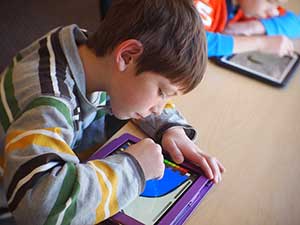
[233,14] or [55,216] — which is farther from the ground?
[233,14]

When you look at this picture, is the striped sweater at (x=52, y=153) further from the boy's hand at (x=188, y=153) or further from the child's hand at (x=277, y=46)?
the child's hand at (x=277, y=46)

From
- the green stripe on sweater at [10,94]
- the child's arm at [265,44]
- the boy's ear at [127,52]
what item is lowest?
the green stripe on sweater at [10,94]

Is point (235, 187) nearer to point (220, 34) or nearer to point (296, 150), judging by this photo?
point (296, 150)

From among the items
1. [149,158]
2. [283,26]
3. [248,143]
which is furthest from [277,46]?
[149,158]

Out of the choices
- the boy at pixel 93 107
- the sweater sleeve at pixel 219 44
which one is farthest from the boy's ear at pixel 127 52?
the sweater sleeve at pixel 219 44

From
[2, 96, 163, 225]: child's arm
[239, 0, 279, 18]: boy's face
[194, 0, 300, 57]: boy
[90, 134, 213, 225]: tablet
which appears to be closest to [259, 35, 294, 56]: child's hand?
[194, 0, 300, 57]: boy

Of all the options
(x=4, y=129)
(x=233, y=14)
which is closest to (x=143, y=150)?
(x=4, y=129)

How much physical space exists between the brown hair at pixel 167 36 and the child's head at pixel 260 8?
1.82 ft

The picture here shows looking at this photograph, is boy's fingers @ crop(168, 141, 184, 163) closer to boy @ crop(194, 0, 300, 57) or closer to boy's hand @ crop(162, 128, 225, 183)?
boy's hand @ crop(162, 128, 225, 183)

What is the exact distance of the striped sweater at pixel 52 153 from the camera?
654 mm

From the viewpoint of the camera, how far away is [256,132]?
946mm

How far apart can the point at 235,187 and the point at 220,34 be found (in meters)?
0.53

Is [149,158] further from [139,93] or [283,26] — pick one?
[283,26]

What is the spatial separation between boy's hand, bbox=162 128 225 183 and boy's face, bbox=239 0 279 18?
580 mm
